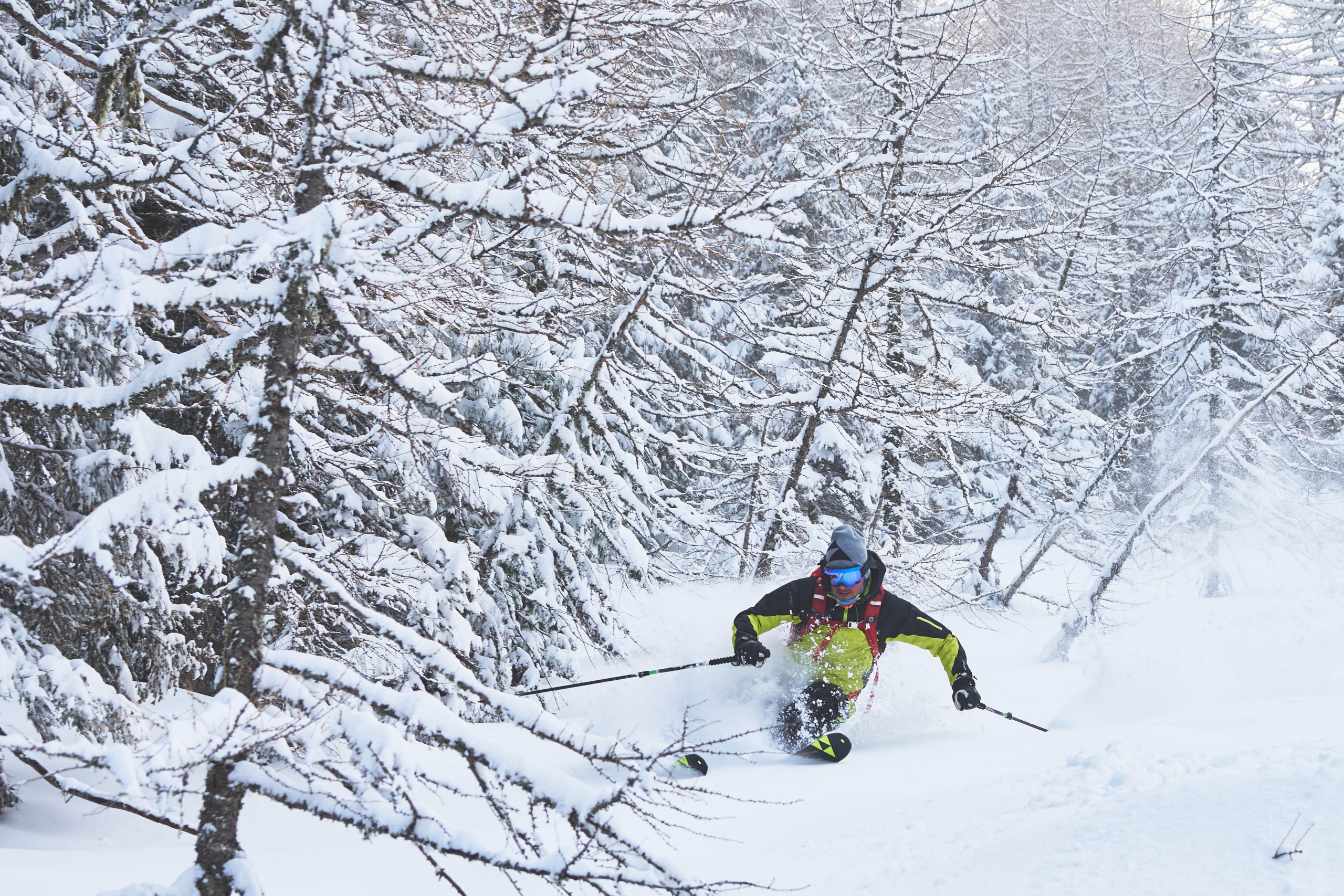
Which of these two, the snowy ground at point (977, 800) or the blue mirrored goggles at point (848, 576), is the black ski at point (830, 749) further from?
the blue mirrored goggles at point (848, 576)

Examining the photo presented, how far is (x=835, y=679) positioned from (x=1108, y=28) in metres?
45.2

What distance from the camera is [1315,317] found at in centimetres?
1753

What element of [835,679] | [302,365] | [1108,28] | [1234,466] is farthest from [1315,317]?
[1108,28]

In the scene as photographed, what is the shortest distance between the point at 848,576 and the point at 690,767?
2.06 metres

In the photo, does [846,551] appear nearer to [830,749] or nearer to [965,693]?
[965,693]

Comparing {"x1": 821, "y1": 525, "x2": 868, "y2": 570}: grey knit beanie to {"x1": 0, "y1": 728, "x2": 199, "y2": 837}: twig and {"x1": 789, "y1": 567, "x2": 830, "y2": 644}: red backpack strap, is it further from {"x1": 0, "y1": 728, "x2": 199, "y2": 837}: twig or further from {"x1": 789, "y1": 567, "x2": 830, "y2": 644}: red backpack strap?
{"x1": 0, "y1": 728, "x2": 199, "y2": 837}: twig

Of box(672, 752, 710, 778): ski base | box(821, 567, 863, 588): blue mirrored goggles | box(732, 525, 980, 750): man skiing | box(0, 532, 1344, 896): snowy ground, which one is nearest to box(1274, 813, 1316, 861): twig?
box(0, 532, 1344, 896): snowy ground

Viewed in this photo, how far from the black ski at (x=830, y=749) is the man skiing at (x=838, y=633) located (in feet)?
0.97

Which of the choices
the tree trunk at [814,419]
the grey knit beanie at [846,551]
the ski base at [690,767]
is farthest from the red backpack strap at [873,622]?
the tree trunk at [814,419]

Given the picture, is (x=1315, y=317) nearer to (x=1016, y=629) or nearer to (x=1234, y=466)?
(x=1234, y=466)

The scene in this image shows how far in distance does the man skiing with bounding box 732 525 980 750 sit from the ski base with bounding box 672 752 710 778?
997mm

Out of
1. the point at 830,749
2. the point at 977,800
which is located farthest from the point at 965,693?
the point at 977,800

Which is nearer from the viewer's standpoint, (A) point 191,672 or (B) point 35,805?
(B) point 35,805

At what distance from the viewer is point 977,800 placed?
4.82 metres
